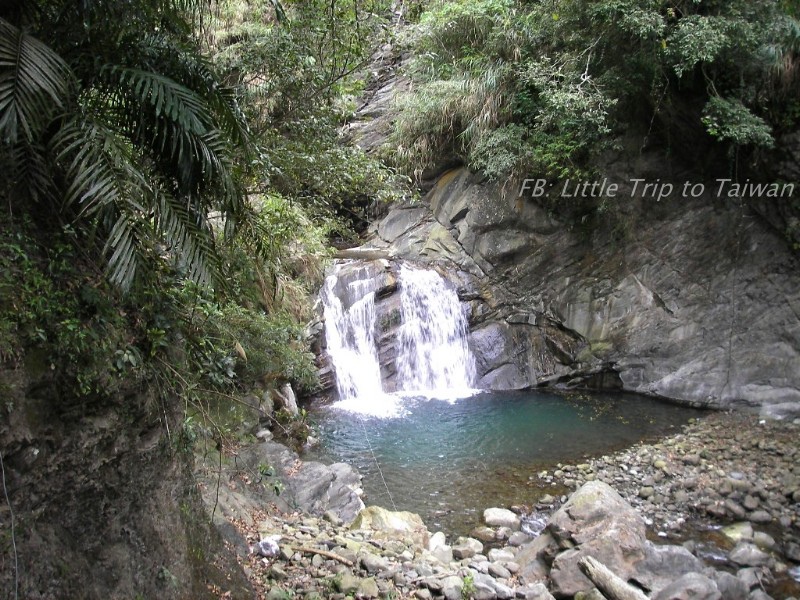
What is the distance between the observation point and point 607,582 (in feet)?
16.0

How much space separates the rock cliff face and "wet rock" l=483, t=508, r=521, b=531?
17.5ft

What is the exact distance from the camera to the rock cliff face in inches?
419

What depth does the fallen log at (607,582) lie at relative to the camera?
4.79 metres

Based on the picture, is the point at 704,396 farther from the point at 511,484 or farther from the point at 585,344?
the point at 511,484

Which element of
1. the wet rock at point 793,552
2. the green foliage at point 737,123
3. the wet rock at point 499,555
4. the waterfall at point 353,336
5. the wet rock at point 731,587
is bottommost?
the wet rock at point 793,552

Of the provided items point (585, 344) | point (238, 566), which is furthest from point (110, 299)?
point (585, 344)

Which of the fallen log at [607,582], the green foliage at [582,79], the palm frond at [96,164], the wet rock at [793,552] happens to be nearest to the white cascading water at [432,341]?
the green foliage at [582,79]

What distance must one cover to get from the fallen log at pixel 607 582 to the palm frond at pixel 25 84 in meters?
5.15

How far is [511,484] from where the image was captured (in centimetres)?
776

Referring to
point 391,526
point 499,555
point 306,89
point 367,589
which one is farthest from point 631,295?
point 367,589

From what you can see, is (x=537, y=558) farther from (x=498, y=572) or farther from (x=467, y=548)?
(x=467, y=548)

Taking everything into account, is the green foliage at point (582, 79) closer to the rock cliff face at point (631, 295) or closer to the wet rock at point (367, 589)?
the rock cliff face at point (631, 295)

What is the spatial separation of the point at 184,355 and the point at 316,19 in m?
3.21

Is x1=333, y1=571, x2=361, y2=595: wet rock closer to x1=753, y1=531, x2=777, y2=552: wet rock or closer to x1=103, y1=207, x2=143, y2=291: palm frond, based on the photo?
x1=103, y1=207, x2=143, y2=291: palm frond
